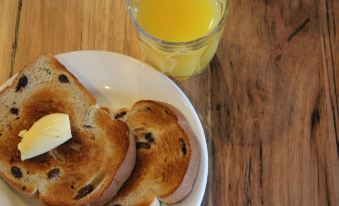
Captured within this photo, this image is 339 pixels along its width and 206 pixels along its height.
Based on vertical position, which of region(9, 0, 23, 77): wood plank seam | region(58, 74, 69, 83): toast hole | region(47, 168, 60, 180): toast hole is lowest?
region(47, 168, 60, 180): toast hole

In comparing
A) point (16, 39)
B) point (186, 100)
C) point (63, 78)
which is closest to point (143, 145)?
point (186, 100)

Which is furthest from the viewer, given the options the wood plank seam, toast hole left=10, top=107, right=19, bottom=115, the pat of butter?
the wood plank seam

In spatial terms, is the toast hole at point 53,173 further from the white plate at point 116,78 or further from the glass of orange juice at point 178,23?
the glass of orange juice at point 178,23

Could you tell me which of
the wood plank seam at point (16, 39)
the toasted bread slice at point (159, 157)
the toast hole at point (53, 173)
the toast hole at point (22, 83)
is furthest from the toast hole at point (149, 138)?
the wood plank seam at point (16, 39)

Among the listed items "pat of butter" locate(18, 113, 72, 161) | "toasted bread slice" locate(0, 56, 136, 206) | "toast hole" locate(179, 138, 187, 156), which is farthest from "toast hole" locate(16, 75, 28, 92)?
"toast hole" locate(179, 138, 187, 156)

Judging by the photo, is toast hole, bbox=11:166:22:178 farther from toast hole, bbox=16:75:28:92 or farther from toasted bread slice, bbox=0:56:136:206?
toast hole, bbox=16:75:28:92

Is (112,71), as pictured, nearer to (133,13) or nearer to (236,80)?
(133,13)

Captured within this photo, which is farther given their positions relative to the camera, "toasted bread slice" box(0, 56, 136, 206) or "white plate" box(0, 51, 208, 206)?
"white plate" box(0, 51, 208, 206)

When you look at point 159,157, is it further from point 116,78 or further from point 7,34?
point 7,34

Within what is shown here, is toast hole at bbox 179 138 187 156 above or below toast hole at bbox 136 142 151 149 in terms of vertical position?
above
